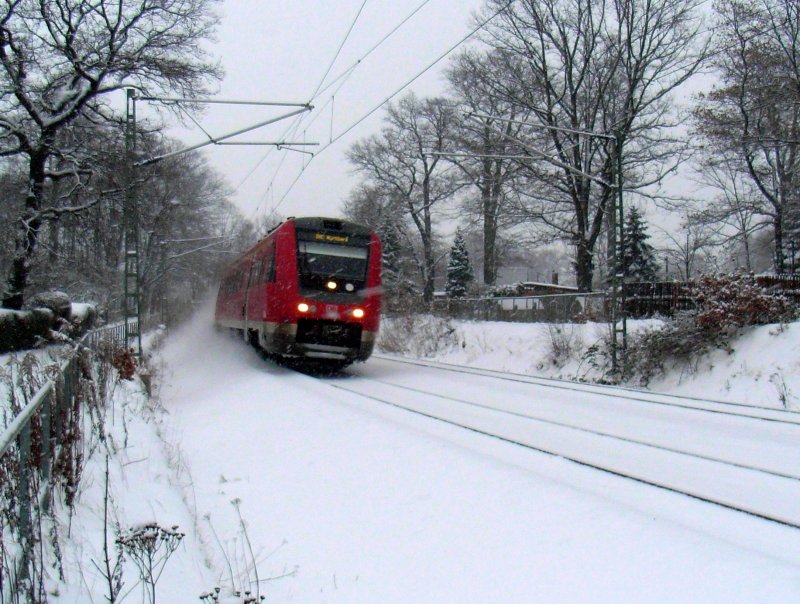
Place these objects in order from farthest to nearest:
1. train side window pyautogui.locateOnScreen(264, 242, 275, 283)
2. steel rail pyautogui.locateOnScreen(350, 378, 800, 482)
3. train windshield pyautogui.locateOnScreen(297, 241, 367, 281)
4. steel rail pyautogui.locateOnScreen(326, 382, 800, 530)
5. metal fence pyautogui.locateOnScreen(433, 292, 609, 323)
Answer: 1. metal fence pyautogui.locateOnScreen(433, 292, 609, 323)
2. train side window pyautogui.locateOnScreen(264, 242, 275, 283)
3. train windshield pyautogui.locateOnScreen(297, 241, 367, 281)
4. steel rail pyautogui.locateOnScreen(350, 378, 800, 482)
5. steel rail pyautogui.locateOnScreen(326, 382, 800, 530)

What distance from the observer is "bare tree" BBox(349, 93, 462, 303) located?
39.1 m

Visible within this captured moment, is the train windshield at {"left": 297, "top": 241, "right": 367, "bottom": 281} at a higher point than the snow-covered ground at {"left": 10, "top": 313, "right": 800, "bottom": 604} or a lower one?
higher

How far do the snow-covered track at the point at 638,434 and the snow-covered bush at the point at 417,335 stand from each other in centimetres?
946

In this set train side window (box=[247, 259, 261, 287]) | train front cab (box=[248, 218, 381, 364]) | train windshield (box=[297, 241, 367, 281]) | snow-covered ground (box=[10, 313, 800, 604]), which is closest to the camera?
snow-covered ground (box=[10, 313, 800, 604])

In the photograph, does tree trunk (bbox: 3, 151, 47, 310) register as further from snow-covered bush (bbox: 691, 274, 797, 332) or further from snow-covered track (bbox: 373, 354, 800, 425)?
snow-covered bush (bbox: 691, 274, 797, 332)

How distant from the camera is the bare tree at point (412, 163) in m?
39.1

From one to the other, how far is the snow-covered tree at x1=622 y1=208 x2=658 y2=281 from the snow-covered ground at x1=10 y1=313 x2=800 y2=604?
3240 centimetres

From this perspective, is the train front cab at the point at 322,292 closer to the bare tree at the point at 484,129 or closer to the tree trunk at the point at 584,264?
the bare tree at the point at 484,129

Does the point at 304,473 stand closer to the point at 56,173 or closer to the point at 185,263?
the point at 56,173

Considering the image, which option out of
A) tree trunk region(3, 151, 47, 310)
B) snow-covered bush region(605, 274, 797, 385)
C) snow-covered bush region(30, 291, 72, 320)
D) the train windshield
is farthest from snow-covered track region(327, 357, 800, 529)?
tree trunk region(3, 151, 47, 310)

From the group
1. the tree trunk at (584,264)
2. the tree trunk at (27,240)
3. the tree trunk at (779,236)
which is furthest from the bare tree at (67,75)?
the tree trunk at (779,236)

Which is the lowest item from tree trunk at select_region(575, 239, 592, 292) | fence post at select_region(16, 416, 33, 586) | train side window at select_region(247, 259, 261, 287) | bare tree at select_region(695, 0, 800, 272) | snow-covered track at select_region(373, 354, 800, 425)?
snow-covered track at select_region(373, 354, 800, 425)

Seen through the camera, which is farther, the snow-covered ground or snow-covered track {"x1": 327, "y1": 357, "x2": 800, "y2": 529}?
snow-covered track {"x1": 327, "y1": 357, "x2": 800, "y2": 529}

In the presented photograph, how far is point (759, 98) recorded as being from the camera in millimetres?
22797
